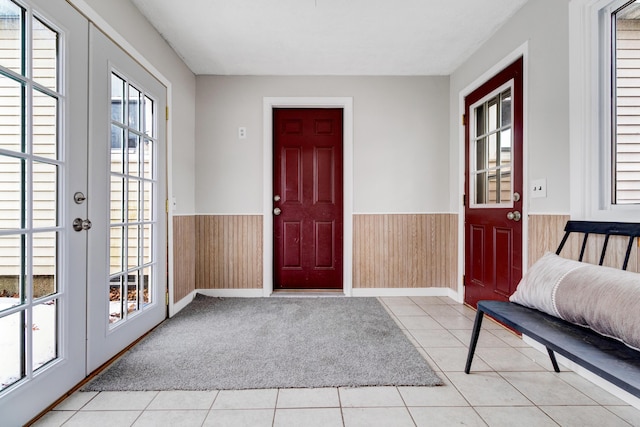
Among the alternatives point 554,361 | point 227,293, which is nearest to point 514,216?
point 554,361

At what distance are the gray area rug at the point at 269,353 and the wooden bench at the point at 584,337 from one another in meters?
0.54

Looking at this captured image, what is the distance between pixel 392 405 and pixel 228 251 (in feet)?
7.80

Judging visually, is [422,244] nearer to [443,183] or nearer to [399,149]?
[443,183]

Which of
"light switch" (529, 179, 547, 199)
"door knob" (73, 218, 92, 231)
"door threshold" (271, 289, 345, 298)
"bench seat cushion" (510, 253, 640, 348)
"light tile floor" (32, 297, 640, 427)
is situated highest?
"light switch" (529, 179, 547, 199)

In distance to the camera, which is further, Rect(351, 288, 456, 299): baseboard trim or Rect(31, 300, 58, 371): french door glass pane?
Rect(351, 288, 456, 299): baseboard trim

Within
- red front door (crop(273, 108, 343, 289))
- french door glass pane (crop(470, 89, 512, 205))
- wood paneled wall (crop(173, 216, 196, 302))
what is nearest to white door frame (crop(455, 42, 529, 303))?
french door glass pane (crop(470, 89, 512, 205))

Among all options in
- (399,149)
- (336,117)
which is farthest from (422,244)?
(336,117)

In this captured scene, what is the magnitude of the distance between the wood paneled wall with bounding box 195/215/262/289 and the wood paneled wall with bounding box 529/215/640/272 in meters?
2.45

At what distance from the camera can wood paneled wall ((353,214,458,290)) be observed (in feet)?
11.4

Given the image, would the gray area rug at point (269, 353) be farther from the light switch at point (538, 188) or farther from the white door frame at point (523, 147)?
the light switch at point (538, 188)

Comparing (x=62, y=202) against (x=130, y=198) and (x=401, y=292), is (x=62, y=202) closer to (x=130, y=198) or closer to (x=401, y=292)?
(x=130, y=198)

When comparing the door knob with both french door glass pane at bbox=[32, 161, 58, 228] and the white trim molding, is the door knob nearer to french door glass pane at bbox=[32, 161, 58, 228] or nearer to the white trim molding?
french door glass pane at bbox=[32, 161, 58, 228]

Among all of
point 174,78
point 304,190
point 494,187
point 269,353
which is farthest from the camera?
point 304,190

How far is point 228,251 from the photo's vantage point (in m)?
3.44
